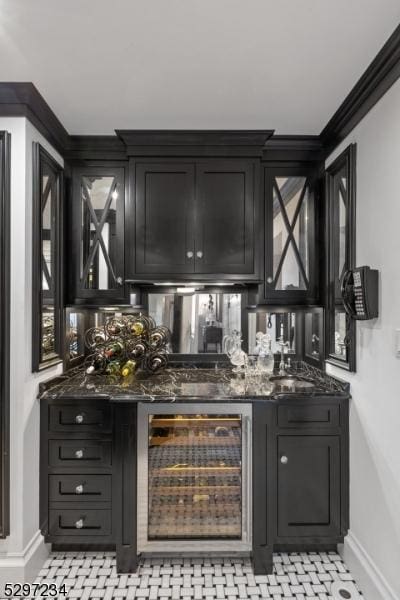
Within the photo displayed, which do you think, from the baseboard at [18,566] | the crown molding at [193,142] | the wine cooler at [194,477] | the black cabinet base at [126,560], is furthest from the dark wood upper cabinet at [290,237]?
the baseboard at [18,566]

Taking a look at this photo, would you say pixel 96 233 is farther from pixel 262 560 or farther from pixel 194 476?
pixel 262 560

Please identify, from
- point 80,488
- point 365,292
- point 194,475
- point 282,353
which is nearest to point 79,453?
point 80,488

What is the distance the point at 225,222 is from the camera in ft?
8.02

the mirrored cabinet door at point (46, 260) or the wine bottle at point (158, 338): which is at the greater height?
the mirrored cabinet door at point (46, 260)

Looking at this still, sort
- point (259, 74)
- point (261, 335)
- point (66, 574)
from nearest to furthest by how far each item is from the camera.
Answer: point (259, 74) < point (66, 574) < point (261, 335)

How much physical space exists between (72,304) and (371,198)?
77.7 inches

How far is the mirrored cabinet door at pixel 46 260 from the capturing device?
2049mm

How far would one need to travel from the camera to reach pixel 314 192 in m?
2.53

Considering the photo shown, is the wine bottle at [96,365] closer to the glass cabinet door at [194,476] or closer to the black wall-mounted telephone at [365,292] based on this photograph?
the glass cabinet door at [194,476]

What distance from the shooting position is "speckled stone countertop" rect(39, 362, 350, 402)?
2.04 meters

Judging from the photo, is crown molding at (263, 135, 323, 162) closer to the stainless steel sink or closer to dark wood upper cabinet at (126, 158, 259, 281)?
dark wood upper cabinet at (126, 158, 259, 281)

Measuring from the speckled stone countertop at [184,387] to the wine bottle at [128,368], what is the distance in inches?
1.6

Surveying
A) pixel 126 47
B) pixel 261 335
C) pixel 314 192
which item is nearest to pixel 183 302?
pixel 261 335

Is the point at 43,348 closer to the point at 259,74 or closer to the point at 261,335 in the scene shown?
the point at 261,335
